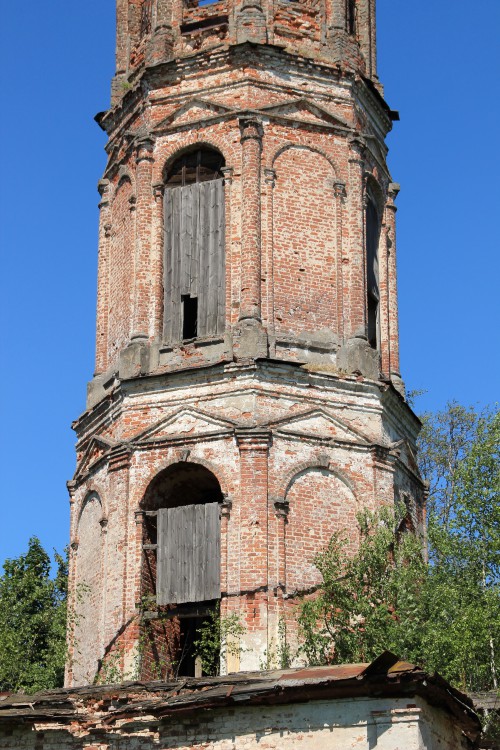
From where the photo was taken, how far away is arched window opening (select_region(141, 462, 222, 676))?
836 inches

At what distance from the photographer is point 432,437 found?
33125 mm

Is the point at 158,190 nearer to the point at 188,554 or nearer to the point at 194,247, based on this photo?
the point at 194,247

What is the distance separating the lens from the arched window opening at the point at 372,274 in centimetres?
2430

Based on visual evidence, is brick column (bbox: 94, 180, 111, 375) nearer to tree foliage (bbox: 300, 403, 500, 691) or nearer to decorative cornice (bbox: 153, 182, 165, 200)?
decorative cornice (bbox: 153, 182, 165, 200)

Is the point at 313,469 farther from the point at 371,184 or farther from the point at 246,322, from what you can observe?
the point at 371,184

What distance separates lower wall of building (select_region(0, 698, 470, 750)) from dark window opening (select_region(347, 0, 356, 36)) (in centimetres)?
1298

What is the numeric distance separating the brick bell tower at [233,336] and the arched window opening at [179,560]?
0.03 metres

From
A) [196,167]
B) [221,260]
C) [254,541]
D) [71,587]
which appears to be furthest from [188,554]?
[196,167]

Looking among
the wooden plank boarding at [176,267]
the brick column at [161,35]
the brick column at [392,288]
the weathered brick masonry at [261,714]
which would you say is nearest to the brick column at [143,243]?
the wooden plank boarding at [176,267]

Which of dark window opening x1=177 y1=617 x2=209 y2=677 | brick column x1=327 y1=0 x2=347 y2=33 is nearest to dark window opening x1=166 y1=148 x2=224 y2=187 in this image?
brick column x1=327 y1=0 x2=347 y2=33

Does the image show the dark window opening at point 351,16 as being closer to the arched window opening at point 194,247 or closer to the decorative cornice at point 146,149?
the arched window opening at point 194,247

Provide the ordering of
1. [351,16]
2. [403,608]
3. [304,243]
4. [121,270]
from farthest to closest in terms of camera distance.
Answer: [351,16]
[121,270]
[304,243]
[403,608]

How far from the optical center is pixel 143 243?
2359 cm

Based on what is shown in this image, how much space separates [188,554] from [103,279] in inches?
219
